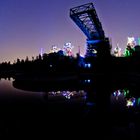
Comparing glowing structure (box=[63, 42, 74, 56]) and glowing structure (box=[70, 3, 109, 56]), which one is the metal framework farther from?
glowing structure (box=[63, 42, 74, 56])

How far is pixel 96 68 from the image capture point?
7288 centimetres

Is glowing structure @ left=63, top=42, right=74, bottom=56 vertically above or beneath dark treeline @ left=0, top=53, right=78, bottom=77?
above

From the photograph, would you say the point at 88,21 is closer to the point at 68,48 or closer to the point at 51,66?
the point at 51,66

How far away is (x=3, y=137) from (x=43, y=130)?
1.84 metres

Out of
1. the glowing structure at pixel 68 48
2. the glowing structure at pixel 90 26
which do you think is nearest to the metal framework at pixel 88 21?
the glowing structure at pixel 90 26

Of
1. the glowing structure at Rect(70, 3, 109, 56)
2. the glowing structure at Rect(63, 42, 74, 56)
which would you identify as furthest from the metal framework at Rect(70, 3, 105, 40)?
the glowing structure at Rect(63, 42, 74, 56)

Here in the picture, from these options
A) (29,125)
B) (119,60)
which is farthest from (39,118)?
(119,60)

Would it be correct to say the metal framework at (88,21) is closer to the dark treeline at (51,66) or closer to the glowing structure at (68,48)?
the dark treeline at (51,66)

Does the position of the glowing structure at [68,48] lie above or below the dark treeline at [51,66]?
above

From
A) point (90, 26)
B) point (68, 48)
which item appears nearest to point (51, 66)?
point (90, 26)

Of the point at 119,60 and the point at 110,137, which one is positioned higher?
the point at 119,60

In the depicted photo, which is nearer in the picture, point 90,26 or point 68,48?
point 90,26

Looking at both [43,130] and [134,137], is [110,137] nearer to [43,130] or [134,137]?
[134,137]

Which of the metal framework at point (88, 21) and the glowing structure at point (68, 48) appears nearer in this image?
the metal framework at point (88, 21)
